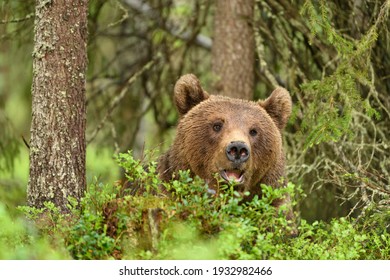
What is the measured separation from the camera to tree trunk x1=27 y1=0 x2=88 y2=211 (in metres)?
6.49

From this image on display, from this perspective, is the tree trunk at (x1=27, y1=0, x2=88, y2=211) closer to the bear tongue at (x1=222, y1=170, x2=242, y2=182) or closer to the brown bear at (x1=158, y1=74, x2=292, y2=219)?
the brown bear at (x1=158, y1=74, x2=292, y2=219)

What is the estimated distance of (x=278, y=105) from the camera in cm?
746

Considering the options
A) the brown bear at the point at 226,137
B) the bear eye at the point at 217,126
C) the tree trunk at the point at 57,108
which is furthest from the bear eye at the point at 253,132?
the tree trunk at the point at 57,108

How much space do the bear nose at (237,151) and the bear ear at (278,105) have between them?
1100mm

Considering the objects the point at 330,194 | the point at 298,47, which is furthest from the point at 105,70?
the point at 330,194

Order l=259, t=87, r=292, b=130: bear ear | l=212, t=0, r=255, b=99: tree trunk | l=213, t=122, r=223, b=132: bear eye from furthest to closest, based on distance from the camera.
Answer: l=212, t=0, r=255, b=99: tree trunk, l=259, t=87, r=292, b=130: bear ear, l=213, t=122, r=223, b=132: bear eye

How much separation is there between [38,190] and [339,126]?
270cm

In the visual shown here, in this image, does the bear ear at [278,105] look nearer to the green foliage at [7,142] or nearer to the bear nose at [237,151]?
the bear nose at [237,151]

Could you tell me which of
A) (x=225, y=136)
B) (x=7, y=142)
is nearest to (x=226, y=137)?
(x=225, y=136)

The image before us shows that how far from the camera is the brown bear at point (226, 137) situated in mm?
6738

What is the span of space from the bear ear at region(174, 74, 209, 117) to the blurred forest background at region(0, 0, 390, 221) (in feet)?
1.61

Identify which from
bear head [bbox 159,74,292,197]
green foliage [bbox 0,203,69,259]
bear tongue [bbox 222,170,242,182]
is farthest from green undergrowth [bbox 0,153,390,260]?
bear head [bbox 159,74,292,197]

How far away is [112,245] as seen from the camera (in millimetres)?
5402

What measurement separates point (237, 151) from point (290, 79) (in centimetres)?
324
